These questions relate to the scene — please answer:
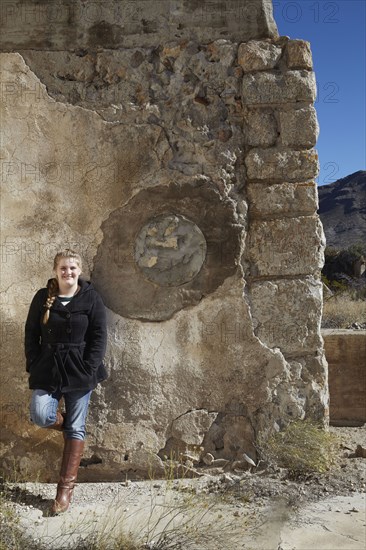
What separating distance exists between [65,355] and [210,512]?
107cm

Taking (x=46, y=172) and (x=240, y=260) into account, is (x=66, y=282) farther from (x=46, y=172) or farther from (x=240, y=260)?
(x=240, y=260)

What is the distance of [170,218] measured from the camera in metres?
3.52

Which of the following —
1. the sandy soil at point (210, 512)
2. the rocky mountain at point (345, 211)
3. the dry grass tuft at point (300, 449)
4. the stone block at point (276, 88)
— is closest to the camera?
the sandy soil at point (210, 512)

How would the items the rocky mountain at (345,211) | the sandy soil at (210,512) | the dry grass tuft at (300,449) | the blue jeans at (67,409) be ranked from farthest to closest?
1. the rocky mountain at (345,211)
2. the dry grass tuft at (300,449)
3. the blue jeans at (67,409)
4. the sandy soil at (210,512)

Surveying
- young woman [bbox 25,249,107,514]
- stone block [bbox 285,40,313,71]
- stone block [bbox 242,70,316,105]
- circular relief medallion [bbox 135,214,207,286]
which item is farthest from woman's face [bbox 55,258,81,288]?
stone block [bbox 285,40,313,71]

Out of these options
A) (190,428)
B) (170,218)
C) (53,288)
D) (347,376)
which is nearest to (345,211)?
(347,376)

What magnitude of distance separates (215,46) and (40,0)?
1082mm

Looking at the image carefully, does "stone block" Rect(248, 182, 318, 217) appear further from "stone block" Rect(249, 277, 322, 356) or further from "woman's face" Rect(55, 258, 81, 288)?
"woman's face" Rect(55, 258, 81, 288)

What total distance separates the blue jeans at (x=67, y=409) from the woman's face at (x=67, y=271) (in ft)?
1.84

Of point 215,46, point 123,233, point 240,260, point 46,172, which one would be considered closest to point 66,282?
point 123,233

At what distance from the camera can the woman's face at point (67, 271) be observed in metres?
3.09

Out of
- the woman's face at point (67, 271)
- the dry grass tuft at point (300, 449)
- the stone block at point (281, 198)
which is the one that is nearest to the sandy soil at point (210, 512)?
the dry grass tuft at point (300, 449)

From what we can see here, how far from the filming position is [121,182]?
3.54 metres

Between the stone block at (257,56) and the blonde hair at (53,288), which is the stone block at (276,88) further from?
the blonde hair at (53,288)
